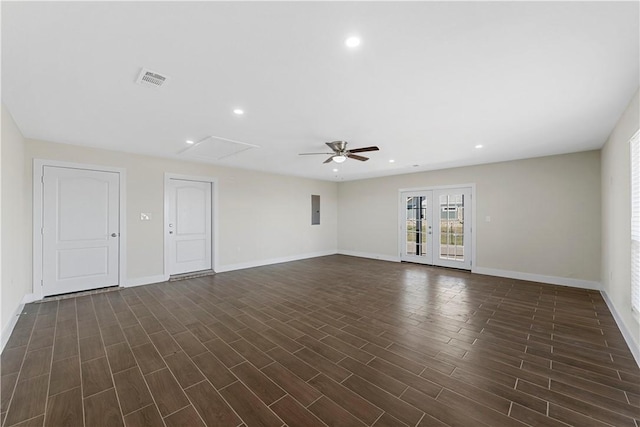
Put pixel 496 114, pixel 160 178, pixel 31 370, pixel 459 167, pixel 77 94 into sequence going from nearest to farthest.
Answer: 1. pixel 31 370
2. pixel 77 94
3. pixel 496 114
4. pixel 160 178
5. pixel 459 167

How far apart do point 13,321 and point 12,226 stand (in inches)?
46.4

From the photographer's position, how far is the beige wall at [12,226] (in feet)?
9.28

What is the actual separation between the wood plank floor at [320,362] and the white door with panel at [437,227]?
7.33 feet

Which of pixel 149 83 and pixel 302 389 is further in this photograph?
pixel 149 83

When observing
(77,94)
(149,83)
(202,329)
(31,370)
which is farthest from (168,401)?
(77,94)

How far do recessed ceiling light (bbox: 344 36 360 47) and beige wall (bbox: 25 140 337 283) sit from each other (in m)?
4.93

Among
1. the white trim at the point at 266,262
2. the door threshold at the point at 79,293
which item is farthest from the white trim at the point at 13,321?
the white trim at the point at 266,262

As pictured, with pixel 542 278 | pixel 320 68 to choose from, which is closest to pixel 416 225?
pixel 542 278

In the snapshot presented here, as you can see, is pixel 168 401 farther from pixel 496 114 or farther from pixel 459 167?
pixel 459 167

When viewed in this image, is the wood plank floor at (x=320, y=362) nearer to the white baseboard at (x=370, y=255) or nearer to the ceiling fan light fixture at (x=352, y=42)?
the ceiling fan light fixture at (x=352, y=42)

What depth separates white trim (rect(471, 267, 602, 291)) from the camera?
477cm

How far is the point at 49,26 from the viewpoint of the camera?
164cm

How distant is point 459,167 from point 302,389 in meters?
6.20

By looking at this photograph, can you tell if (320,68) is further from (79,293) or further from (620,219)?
(79,293)
